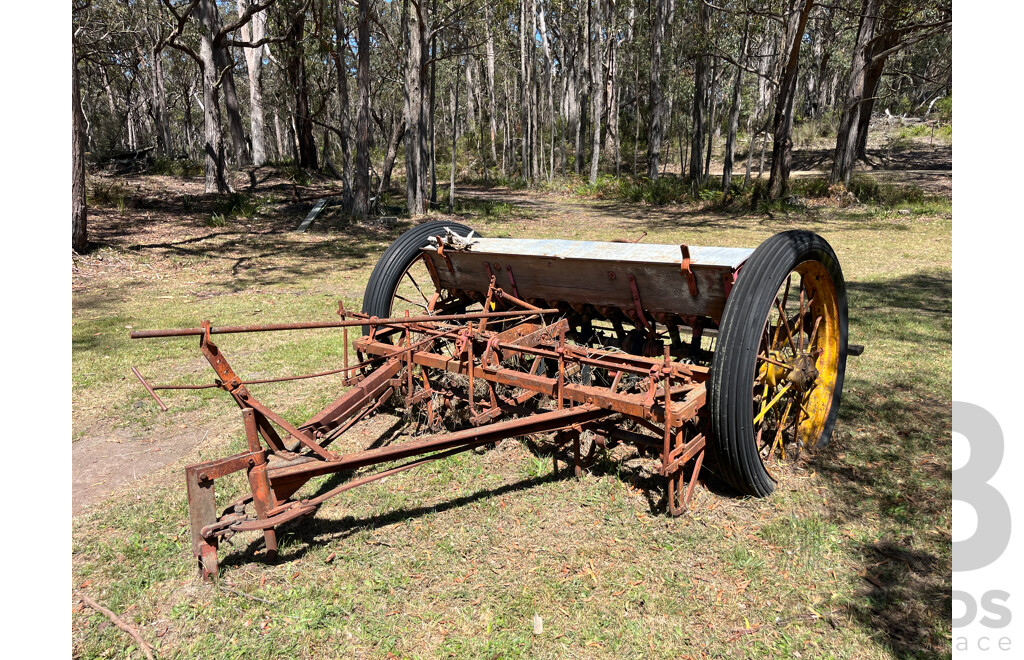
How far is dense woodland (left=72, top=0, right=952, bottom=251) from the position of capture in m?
16.6

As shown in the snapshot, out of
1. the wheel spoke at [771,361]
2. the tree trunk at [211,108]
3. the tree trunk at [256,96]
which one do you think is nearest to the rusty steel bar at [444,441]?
the wheel spoke at [771,361]

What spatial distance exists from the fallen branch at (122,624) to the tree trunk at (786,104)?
57.4 feet

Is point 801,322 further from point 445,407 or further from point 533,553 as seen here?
point 445,407

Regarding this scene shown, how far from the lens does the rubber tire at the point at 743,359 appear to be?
332 centimetres

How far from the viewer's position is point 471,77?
4616cm

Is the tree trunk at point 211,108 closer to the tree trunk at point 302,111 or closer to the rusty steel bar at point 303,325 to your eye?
the tree trunk at point 302,111

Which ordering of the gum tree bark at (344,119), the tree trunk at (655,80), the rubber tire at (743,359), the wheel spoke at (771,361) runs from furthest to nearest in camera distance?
the tree trunk at (655,80)
the gum tree bark at (344,119)
the wheel spoke at (771,361)
the rubber tire at (743,359)

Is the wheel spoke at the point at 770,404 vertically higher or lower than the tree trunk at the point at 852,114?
lower

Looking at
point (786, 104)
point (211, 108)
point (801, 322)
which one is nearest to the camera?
point (801, 322)

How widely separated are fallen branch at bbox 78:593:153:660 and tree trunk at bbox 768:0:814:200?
17.5 meters

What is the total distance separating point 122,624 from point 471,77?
47.8 metres

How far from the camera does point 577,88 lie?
36281mm

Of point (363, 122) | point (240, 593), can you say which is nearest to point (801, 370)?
point (240, 593)

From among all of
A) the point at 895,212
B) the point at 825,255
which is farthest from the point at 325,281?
the point at 895,212
